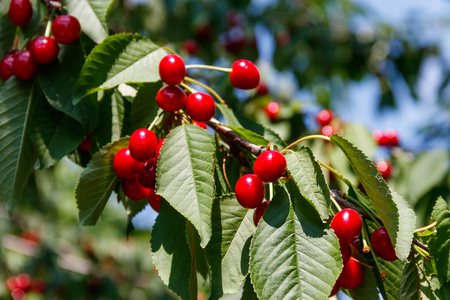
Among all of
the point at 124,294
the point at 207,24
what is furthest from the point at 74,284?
the point at 207,24

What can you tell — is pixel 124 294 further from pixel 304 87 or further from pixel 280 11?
pixel 280 11

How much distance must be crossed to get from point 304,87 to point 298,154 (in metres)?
4.54

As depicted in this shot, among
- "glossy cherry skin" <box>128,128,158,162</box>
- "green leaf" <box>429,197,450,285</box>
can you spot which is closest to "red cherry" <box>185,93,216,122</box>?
"glossy cherry skin" <box>128,128,158,162</box>

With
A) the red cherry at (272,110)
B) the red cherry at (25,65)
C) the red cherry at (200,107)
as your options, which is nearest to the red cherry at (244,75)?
the red cherry at (200,107)

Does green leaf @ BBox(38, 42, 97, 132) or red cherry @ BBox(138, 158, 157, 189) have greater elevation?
green leaf @ BBox(38, 42, 97, 132)

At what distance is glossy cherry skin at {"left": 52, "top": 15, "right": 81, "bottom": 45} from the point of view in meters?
1.29

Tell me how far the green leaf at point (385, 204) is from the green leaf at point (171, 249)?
46 centimetres

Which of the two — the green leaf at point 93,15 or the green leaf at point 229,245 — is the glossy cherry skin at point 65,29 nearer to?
the green leaf at point 93,15

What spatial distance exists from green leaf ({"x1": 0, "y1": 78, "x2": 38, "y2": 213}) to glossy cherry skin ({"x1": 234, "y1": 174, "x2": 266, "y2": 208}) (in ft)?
2.32

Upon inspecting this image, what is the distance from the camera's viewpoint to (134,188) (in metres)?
1.23

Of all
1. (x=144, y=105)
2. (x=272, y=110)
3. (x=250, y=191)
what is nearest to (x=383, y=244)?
(x=250, y=191)

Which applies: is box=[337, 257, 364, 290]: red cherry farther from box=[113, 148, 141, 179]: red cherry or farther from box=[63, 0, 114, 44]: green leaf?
box=[63, 0, 114, 44]: green leaf

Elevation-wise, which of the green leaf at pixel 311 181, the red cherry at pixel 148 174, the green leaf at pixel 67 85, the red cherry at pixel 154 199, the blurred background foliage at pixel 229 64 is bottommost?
the blurred background foliage at pixel 229 64

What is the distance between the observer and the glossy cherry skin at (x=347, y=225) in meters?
1.01
